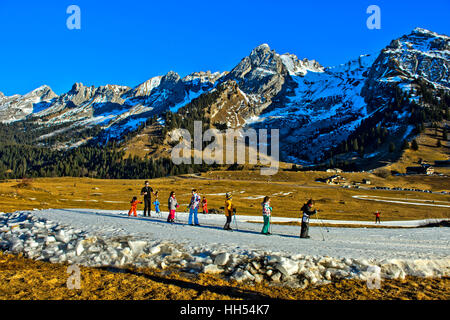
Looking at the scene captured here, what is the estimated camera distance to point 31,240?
1441 centimetres

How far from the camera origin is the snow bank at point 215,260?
10.8m

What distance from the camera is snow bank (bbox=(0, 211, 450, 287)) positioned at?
1080 cm

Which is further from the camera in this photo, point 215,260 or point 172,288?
point 215,260

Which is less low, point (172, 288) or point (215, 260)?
point (215, 260)

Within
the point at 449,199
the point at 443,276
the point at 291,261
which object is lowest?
the point at 449,199

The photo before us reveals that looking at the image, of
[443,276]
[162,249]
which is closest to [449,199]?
[443,276]

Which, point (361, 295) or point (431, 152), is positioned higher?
point (431, 152)

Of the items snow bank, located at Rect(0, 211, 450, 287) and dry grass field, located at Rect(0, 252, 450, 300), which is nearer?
dry grass field, located at Rect(0, 252, 450, 300)

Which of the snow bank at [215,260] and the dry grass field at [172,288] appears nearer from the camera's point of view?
the dry grass field at [172,288]

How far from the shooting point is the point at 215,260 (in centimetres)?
1179
